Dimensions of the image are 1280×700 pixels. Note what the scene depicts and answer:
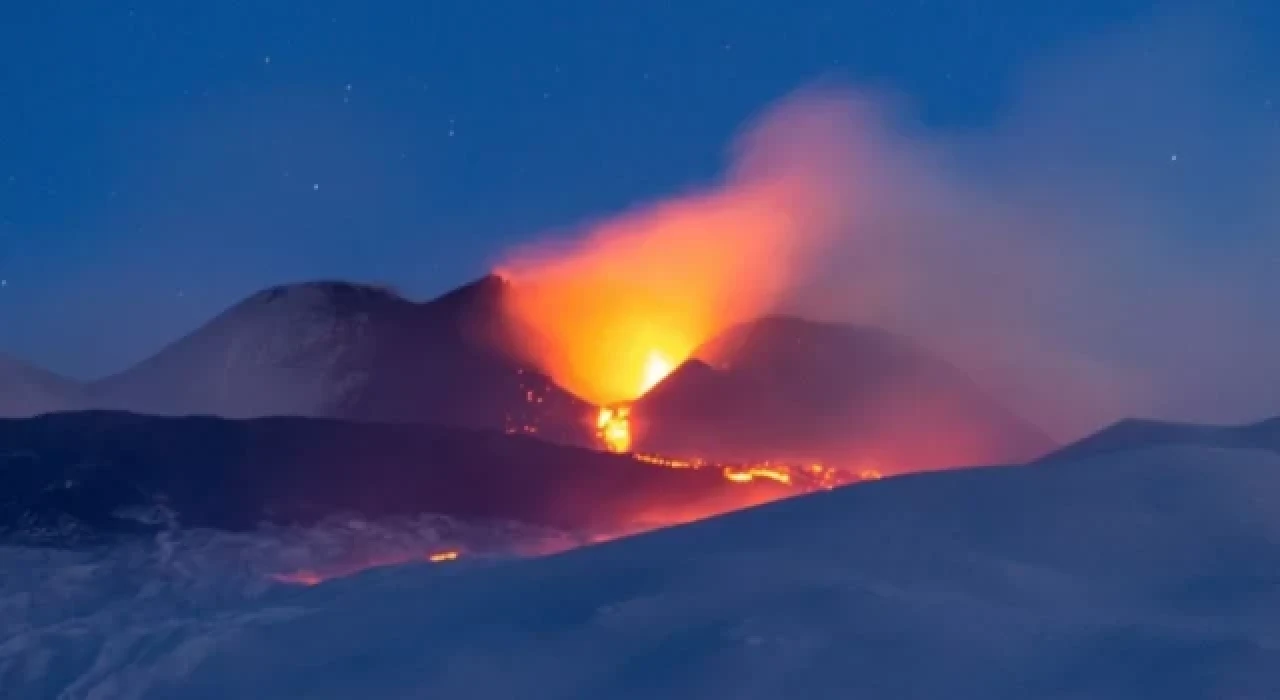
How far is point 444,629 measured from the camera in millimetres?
9047

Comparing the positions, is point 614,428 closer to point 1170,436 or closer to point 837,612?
point 1170,436

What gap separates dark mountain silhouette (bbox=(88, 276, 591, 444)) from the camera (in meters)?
96.4

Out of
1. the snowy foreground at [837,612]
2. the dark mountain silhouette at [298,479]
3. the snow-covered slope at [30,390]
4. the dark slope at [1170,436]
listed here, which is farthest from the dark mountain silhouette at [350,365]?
the snowy foreground at [837,612]

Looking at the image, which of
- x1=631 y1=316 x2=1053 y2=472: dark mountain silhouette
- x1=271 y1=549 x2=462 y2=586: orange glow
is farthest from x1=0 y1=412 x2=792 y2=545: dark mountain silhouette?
x1=631 y1=316 x2=1053 y2=472: dark mountain silhouette

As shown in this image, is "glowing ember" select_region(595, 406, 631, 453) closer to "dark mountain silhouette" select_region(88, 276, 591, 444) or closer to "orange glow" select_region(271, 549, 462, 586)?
"dark mountain silhouette" select_region(88, 276, 591, 444)

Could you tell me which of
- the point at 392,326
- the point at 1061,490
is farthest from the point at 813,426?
the point at 1061,490

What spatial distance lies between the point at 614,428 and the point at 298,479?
49.9 metres

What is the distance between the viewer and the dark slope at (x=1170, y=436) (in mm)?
18938

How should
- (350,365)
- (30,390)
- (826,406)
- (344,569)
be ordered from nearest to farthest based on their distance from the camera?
(344,569), (826,406), (350,365), (30,390)

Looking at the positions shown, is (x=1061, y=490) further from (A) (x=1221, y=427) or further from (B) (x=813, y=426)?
(B) (x=813, y=426)

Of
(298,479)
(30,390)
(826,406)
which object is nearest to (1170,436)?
(298,479)

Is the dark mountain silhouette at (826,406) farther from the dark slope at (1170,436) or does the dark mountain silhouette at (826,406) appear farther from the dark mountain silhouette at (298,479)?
the dark slope at (1170,436)

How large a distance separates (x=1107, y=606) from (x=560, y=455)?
35536 millimetres

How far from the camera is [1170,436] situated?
→ 2409 cm
